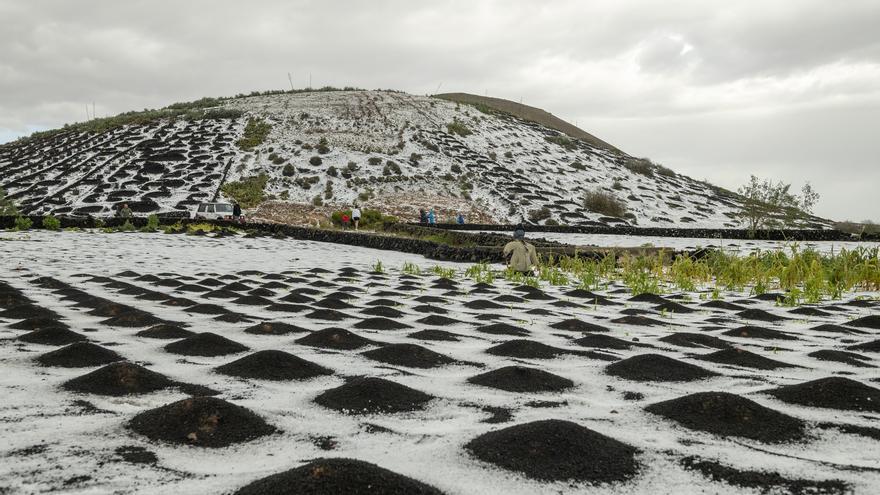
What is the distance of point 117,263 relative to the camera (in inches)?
446

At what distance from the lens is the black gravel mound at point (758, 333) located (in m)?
5.14

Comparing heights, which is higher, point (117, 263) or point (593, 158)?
point (593, 158)

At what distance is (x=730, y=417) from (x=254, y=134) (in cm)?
4588

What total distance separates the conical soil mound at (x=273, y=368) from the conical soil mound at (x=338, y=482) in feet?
5.27

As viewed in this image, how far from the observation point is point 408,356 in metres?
4.14

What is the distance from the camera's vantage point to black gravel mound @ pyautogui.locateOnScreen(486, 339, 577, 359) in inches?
171

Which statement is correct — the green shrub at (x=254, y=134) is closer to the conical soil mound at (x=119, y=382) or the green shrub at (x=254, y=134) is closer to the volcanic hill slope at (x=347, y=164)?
the volcanic hill slope at (x=347, y=164)

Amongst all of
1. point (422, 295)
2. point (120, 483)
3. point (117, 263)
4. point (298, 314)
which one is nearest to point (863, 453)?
point (120, 483)

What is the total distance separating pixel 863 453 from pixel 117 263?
11.5 meters

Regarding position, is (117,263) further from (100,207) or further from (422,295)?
(100,207)

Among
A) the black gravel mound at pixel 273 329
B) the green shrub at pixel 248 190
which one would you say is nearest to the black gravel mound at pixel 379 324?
the black gravel mound at pixel 273 329

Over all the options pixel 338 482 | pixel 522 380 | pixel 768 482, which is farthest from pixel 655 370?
pixel 338 482

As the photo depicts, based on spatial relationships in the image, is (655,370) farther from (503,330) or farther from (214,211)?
(214,211)

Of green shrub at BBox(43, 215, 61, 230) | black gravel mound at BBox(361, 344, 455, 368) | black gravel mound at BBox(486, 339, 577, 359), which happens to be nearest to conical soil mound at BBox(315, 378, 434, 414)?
black gravel mound at BBox(361, 344, 455, 368)
